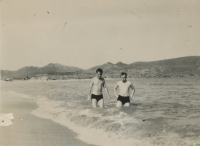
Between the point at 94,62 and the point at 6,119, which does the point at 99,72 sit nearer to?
the point at 94,62

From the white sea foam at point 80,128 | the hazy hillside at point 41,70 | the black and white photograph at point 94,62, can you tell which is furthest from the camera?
the hazy hillside at point 41,70

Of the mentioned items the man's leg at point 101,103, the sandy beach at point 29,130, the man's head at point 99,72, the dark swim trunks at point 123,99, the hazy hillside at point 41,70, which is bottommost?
the sandy beach at point 29,130

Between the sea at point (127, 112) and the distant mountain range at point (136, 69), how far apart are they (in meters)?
0.12

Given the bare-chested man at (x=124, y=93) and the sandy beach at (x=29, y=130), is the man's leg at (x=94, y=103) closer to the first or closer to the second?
the bare-chested man at (x=124, y=93)

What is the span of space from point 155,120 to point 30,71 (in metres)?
1.67

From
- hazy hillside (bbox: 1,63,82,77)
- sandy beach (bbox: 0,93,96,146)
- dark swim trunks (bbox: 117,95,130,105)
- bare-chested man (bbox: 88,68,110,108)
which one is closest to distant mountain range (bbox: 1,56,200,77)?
hazy hillside (bbox: 1,63,82,77)

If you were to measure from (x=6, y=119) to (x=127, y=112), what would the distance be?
144 cm

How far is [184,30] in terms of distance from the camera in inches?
120

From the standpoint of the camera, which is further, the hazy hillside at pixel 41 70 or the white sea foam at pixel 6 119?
the hazy hillside at pixel 41 70

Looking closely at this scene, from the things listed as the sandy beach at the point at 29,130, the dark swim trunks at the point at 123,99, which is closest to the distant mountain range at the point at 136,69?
A: the dark swim trunks at the point at 123,99

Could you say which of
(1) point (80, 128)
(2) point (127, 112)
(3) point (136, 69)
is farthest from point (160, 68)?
(1) point (80, 128)

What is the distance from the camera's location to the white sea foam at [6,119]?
10.1 feet

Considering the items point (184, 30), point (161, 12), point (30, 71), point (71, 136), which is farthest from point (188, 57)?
point (30, 71)

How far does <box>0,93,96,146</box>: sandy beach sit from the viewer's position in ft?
9.52
